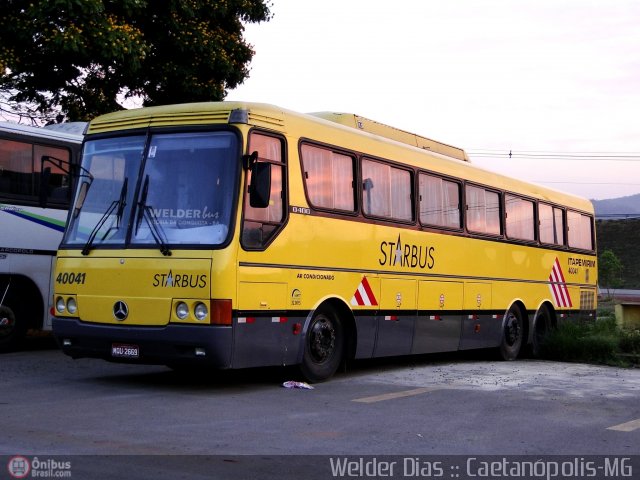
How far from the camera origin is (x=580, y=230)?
847 inches

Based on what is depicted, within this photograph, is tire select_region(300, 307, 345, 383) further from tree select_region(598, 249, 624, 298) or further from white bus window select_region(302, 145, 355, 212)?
tree select_region(598, 249, 624, 298)

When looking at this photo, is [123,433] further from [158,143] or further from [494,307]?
[494,307]

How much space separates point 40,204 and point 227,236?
232 inches

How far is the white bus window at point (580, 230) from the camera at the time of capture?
20875mm

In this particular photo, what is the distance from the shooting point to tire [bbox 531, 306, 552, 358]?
61.2 feet

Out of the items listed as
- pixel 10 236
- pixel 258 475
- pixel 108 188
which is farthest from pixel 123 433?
pixel 10 236

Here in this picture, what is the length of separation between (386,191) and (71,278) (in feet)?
15.1

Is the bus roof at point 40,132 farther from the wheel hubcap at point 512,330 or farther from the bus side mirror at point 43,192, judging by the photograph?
the wheel hubcap at point 512,330

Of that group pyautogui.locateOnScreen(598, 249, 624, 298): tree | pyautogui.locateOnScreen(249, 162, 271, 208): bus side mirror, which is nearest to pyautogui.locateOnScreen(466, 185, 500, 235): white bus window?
pyautogui.locateOnScreen(249, 162, 271, 208): bus side mirror

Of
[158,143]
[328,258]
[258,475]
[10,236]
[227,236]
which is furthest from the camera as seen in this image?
[10,236]

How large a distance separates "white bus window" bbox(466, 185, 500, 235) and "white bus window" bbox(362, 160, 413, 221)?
2262 millimetres

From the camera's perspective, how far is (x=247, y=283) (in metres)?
10.7

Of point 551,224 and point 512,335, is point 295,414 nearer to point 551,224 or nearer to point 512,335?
point 512,335

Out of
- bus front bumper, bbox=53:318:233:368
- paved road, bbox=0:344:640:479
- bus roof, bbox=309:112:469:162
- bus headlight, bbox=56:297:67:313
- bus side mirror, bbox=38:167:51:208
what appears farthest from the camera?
bus side mirror, bbox=38:167:51:208
